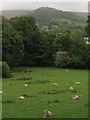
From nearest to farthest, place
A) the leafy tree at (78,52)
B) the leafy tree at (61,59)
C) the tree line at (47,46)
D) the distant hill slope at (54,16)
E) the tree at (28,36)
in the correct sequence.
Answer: the leafy tree at (78,52), the tree line at (47,46), the leafy tree at (61,59), the tree at (28,36), the distant hill slope at (54,16)

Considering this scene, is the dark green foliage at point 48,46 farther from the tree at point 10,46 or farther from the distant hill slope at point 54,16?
the distant hill slope at point 54,16

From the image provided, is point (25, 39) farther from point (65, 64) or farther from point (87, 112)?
point (87, 112)

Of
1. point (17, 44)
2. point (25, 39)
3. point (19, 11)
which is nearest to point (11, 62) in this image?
point (17, 44)

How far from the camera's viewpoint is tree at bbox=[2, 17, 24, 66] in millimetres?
47719

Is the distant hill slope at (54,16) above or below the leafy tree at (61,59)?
above

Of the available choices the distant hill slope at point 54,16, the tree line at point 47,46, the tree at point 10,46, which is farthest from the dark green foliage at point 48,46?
the distant hill slope at point 54,16

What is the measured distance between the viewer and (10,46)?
4831cm

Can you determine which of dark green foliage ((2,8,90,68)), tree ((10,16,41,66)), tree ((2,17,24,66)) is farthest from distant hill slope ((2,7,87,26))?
tree ((2,17,24,66))

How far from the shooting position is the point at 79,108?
58.5 feet

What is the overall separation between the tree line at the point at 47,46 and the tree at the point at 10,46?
0.19 meters

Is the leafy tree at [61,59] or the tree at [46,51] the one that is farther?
the tree at [46,51]

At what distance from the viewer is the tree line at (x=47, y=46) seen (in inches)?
2160

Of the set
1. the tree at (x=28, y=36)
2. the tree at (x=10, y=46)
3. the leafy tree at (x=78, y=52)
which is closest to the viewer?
the tree at (x=10, y=46)

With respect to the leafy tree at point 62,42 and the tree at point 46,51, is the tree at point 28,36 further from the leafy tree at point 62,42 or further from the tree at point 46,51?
the leafy tree at point 62,42
